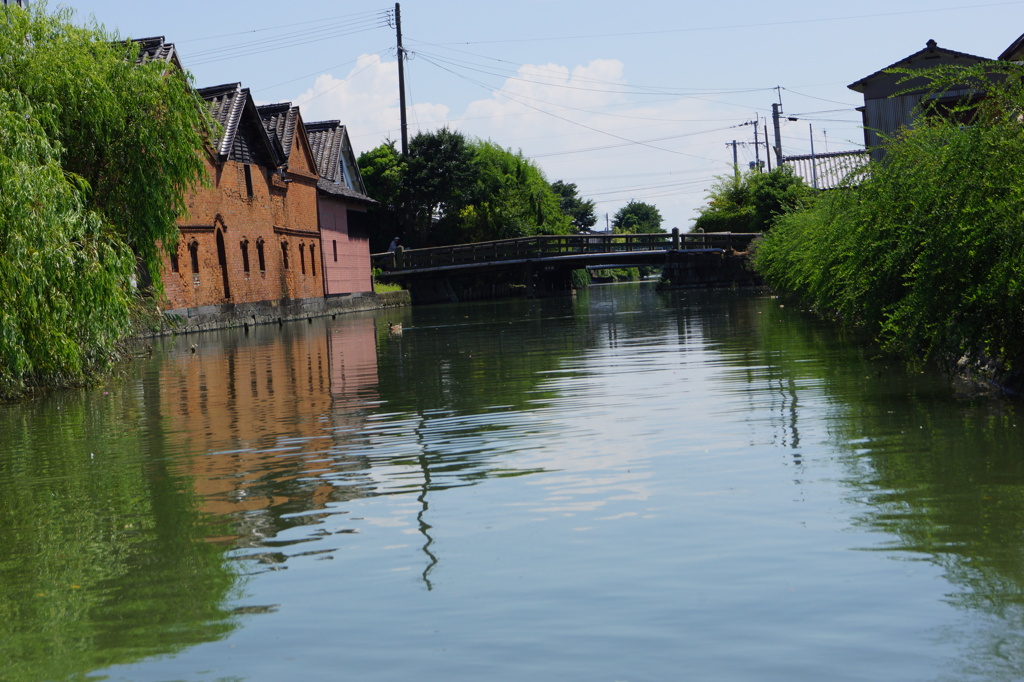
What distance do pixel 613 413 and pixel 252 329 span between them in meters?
27.4

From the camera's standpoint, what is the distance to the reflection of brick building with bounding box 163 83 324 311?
123 ft

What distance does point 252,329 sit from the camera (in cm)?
3738

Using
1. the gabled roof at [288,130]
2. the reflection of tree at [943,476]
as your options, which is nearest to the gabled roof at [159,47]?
the gabled roof at [288,130]

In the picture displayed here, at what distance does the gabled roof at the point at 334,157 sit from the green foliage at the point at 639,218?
111556 mm

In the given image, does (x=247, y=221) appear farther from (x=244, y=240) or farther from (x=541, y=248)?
(x=541, y=248)

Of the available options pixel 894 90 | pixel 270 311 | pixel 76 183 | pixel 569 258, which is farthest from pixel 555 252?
pixel 76 183

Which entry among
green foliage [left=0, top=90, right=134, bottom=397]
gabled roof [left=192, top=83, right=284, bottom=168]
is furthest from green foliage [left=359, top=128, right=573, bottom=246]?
green foliage [left=0, top=90, right=134, bottom=397]

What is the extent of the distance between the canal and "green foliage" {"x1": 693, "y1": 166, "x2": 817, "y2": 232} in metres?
45.5

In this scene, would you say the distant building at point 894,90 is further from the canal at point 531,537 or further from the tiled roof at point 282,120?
the canal at point 531,537

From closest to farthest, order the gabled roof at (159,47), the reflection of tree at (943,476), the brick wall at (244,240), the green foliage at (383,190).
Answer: the reflection of tree at (943,476), the gabled roof at (159,47), the brick wall at (244,240), the green foliage at (383,190)

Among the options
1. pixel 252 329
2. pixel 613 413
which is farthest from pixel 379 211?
pixel 613 413

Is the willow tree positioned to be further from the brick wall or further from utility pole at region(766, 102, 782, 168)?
utility pole at region(766, 102, 782, 168)

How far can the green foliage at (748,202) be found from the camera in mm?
60469

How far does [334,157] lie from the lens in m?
54.6
